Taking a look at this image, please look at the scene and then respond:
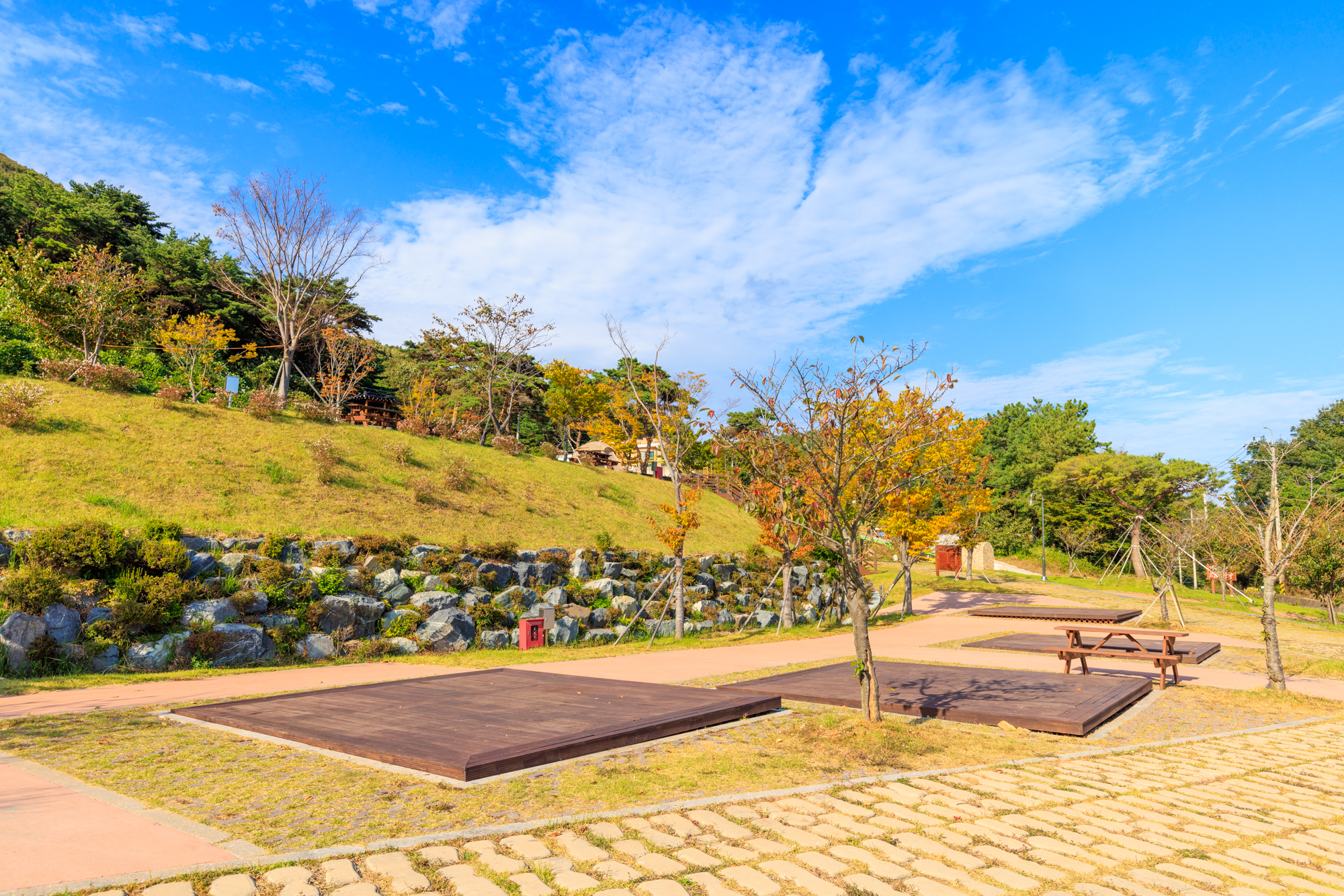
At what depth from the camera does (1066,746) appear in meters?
6.35

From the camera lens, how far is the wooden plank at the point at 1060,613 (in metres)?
19.1

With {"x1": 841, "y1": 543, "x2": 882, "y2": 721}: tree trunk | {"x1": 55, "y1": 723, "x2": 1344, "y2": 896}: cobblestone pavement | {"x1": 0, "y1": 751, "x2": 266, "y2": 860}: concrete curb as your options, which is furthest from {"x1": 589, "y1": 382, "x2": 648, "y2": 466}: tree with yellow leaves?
{"x1": 55, "y1": 723, "x2": 1344, "y2": 896}: cobblestone pavement

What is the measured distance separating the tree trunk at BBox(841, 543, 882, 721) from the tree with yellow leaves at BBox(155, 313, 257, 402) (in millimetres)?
17592

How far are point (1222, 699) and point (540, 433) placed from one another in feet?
127

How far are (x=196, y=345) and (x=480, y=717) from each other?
22.5 metres

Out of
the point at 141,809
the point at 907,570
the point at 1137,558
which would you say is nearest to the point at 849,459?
the point at 141,809

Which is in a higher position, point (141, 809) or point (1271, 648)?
point (1271, 648)

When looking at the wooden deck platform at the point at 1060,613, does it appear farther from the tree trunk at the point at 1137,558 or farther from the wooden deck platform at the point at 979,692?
the tree trunk at the point at 1137,558

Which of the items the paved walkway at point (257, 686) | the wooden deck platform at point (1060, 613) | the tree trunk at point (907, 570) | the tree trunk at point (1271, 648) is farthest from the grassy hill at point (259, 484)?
the tree trunk at point (1271, 648)

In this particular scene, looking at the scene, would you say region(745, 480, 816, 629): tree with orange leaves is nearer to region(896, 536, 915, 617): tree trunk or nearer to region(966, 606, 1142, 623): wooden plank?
region(896, 536, 915, 617): tree trunk

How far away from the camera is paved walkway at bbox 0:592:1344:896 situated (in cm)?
357

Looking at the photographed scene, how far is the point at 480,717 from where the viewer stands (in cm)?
674

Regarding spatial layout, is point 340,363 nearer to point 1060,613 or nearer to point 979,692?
point 979,692

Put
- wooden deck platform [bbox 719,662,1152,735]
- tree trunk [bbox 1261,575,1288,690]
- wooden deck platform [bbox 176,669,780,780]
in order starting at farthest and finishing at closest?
tree trunk [bbox 1261,575,1288,690] → wooden deck platform [bbox 719,662,1152,735] → wooden deck platform [bbox 176,669,780,780]
